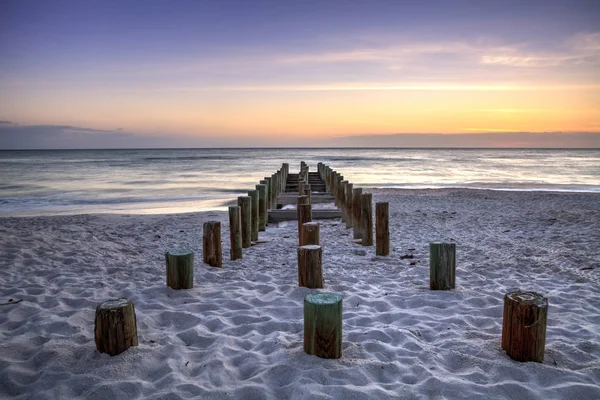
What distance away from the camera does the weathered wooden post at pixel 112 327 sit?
10.3 feet

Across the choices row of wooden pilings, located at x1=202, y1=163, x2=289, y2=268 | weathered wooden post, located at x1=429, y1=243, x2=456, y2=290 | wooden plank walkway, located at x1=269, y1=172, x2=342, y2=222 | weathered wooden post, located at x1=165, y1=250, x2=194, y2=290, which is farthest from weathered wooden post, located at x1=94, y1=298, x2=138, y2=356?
wooden plank walkway, located at x1=269, y1=172, x2=342, y2=222

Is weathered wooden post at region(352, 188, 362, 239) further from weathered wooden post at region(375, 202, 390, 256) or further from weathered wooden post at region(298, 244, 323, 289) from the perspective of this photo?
weathered wooden post at region(298, 244, 323, 289)

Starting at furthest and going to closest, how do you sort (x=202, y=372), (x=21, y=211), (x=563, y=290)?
(x=21, y=211), (x=563, y=290), (x=202, y=372)

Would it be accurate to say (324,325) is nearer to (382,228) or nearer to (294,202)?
(382,228)

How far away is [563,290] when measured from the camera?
16.0ft

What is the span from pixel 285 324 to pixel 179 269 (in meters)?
1.54

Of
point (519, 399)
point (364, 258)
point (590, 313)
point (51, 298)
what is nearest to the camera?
point (519, 399)

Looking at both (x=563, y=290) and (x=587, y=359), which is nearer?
(x=587, y=359)

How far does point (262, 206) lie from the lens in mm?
9125

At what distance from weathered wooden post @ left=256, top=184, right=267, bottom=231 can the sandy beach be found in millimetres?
1474

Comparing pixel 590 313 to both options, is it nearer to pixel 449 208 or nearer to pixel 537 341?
pixel 537 341

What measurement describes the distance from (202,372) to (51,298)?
246 centimetres

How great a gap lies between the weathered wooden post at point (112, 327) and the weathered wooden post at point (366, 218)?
474 cm

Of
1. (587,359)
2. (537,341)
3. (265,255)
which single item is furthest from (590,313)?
(265,255)
